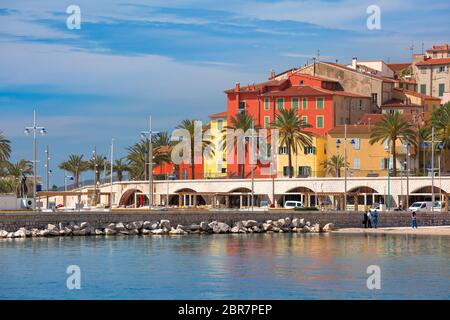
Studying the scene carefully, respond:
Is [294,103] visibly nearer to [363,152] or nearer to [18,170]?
→ [363,152]

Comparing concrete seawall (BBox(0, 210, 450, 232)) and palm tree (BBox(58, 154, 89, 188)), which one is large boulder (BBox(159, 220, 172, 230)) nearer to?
concrete seawall (BBox(0, 210, 450, 232))

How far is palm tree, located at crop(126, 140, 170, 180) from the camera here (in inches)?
5290

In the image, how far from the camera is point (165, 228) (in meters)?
84.3

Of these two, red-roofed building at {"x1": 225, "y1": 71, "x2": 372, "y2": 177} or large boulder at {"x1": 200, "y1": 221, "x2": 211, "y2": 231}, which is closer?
large boulder at {"x1": 200, "y1": 221, "x2": 211, "y2": 231}

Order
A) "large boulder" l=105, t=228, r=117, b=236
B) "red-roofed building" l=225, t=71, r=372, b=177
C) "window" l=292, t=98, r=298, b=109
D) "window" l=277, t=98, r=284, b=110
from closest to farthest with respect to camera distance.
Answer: "large boulder" l=105, t=228, r=117, b=236
"red-roofed building" l=225, t=71, r=372, b=177
"window" l=292, t=98, r=298, b=109
"window" l=277, t=98, r=284, b=110

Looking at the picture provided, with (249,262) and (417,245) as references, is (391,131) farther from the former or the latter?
(249,262)

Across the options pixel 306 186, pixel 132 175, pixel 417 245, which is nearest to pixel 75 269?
pixel 417 245

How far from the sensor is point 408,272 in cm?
5588

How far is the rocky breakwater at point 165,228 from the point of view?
7875cm

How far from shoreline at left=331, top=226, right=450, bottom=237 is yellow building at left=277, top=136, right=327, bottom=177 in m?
37.3

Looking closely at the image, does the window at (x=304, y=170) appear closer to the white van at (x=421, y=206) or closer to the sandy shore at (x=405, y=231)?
the white van at (x=421, y=206)

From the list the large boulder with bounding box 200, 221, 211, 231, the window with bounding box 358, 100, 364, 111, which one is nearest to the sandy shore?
the large boulder with bounding box 200, 221, 211, 231

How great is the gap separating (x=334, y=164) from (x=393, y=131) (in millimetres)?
11998
